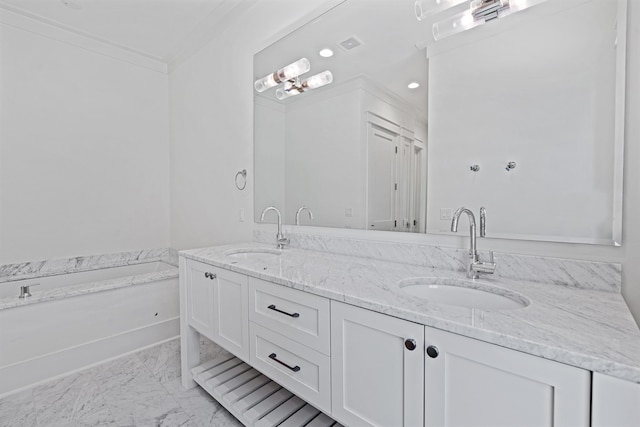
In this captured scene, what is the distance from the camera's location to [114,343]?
7.32ft

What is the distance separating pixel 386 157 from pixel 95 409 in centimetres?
213

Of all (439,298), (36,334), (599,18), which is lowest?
(36,334)

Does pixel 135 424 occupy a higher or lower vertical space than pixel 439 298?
lower

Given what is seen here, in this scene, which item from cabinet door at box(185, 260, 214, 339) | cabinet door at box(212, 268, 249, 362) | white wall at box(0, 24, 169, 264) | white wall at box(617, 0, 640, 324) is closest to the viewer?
white wall at box(617, 0, 640, 324)

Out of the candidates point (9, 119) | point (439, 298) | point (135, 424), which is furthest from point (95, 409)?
point (9, 119)

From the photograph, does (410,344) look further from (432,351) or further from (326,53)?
(326,53)

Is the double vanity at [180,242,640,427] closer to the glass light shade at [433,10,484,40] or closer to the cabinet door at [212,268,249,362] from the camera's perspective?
the cabinet door at [212,268,249,362]

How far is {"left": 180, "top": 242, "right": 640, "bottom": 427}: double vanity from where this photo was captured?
2.00 ft

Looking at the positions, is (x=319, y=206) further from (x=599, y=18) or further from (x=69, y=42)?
(x=69, y=42)

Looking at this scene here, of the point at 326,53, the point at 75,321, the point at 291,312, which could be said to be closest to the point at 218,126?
the point at 326,53

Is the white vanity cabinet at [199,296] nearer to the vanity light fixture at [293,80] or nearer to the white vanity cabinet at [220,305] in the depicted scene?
the white vanity cabinet at [220,305]

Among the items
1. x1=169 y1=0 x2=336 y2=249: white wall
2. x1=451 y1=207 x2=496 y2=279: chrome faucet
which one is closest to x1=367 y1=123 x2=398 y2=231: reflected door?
x1=451 y1=207 x2=496 y2=279: chrome faucet

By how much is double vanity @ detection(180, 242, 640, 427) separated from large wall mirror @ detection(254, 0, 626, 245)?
296 millimetres

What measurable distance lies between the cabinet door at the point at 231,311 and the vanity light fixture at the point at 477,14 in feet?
4.75
